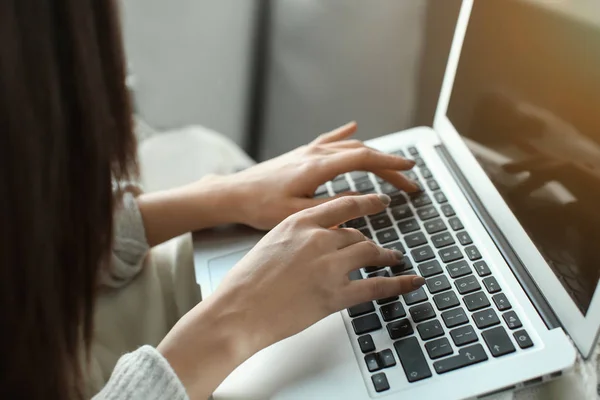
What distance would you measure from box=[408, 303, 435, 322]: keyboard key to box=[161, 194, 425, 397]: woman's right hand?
0.02m

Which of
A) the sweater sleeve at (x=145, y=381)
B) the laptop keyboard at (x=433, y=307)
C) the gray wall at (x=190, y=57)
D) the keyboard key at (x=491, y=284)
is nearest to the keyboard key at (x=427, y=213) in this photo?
the laptop keyboard at (x=433, y=307)

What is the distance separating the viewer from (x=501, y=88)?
609 millimetres

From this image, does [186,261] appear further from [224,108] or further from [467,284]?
[224,108]

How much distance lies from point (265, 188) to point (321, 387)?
0.24m

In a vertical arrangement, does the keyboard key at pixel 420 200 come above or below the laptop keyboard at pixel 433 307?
above

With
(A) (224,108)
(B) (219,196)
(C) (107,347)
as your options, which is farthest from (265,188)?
(A) (224,108)

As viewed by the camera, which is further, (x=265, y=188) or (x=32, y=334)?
(x=265, y=188)

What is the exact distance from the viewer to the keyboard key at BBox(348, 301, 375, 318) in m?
0.56

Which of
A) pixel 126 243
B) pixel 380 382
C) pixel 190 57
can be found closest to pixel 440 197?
pixel 380 382

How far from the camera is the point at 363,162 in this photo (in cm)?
66

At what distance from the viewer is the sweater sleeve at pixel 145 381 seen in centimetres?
49

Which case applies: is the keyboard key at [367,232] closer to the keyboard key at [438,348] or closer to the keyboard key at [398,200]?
the keyboard key at [398,200]

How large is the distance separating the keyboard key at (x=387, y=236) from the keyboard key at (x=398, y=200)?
4 centimetres

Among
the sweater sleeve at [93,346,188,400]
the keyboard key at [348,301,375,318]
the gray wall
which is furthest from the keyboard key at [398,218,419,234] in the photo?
the gray wall
